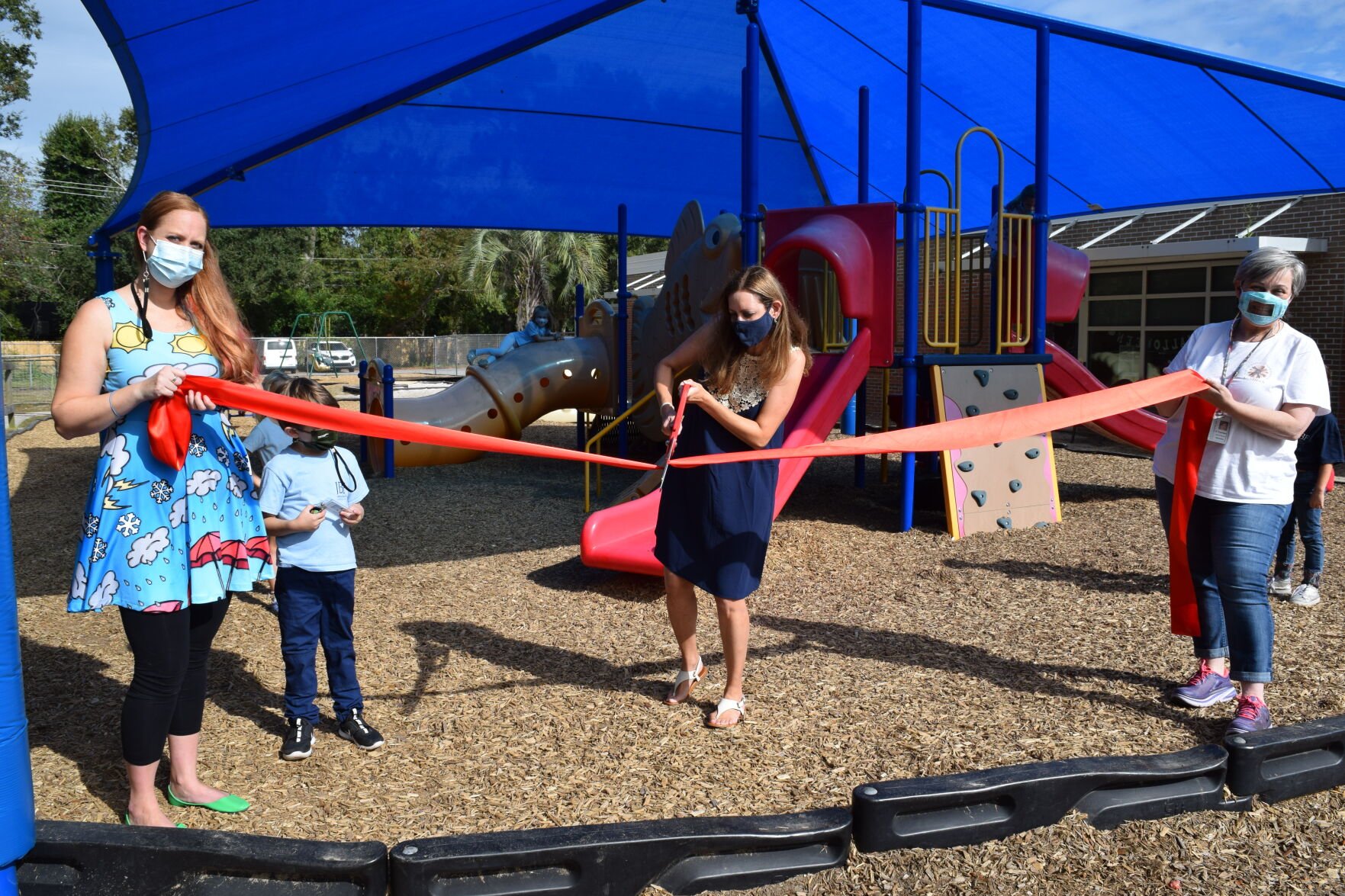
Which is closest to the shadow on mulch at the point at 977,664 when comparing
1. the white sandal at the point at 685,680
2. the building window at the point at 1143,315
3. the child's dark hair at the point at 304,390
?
the white sandal at the point at 685,680

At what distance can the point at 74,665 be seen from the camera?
4.18m

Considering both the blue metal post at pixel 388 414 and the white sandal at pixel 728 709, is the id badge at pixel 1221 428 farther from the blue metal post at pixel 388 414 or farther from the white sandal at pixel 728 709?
the blue metal post at pixel 388 414

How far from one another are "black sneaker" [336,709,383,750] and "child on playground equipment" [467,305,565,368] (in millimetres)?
8995

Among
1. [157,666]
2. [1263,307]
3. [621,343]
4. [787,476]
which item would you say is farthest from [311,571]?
[621,343]

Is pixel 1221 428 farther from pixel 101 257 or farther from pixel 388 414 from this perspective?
pixel 388 414

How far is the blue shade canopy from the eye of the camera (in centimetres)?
572

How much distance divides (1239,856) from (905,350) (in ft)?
16.5

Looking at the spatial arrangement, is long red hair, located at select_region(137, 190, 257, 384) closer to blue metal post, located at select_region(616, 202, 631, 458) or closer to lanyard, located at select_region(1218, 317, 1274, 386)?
lanyard, located at select_region(1218, 317, 1274, 386)

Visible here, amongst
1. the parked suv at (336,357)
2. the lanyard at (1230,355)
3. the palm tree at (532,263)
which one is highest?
the palm tree at (532,263)

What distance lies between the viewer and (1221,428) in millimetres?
3271

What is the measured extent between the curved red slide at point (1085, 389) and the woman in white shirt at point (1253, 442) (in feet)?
15.7

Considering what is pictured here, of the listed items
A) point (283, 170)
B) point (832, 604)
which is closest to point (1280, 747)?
point (832, 604)

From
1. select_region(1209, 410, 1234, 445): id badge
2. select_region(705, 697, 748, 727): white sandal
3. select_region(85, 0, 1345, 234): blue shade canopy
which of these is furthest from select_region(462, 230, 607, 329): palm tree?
select_region(1209, 410, 1234, 445): id badge

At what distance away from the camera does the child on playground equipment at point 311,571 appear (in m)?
3.21
